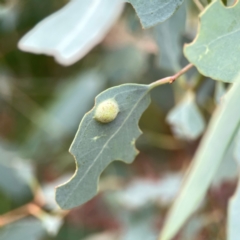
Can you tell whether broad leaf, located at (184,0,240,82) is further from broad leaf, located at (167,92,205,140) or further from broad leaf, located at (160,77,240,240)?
broad leaf, located at (167,92,205,140)

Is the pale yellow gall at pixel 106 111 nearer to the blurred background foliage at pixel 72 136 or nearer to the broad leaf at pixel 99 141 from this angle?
the broad leaf at pixel 99 141

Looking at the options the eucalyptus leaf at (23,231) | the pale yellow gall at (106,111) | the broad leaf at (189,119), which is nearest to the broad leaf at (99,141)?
the pale yellow gall at (106,111)

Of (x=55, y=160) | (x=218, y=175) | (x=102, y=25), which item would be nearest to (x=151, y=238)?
(x=218, y=175)

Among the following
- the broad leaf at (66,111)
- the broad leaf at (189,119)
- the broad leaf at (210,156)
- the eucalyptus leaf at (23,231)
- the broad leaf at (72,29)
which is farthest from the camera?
the broad leaf at (66,111)

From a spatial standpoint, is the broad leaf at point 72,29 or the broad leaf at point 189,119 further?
the broad leaf at point 189,119

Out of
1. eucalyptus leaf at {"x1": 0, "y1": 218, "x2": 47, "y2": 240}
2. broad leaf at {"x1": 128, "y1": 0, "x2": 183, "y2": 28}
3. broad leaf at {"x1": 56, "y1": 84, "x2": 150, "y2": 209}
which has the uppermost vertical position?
broad leaf at {"x1": 128, "y1": 0, "x2": 183, "y2": 28}

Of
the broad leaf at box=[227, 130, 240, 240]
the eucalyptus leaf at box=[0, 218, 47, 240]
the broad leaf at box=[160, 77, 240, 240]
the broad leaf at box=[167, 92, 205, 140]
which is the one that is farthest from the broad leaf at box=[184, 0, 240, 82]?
the eucalyptus leaf at box=[0, 218, 47, 240]

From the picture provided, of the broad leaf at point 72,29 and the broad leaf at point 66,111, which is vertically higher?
the broad leaf at point 72,29
